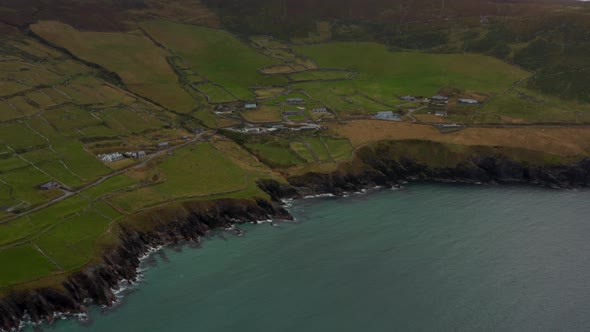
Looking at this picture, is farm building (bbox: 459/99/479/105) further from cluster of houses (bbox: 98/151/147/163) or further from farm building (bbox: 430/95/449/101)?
cluster of houses (bbox: 98/151/147/163)

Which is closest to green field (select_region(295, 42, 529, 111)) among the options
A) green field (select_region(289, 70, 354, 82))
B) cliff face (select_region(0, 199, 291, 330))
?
green field (select_region(289, 70, 354, 82))

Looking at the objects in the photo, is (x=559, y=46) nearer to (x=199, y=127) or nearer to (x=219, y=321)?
(x=199, y=127)

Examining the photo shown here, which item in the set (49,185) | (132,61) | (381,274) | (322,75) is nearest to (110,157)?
(49,185)

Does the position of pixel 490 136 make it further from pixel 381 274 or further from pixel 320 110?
pixel 381 274

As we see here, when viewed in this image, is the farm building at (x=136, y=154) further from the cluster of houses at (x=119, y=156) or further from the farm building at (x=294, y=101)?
the farm building at (x=294, y=101)

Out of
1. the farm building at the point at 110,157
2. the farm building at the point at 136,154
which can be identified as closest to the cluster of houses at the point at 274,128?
the farm building at the point at 136,154
